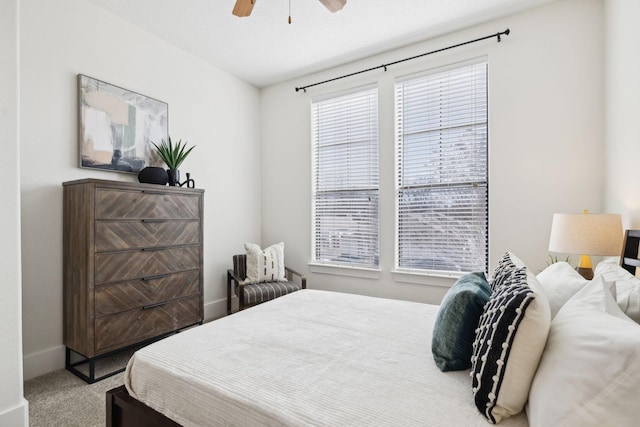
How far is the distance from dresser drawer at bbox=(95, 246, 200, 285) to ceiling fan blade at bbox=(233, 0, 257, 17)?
6.53ft

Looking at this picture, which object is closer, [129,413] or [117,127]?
[129,413]

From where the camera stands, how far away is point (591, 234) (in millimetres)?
2029

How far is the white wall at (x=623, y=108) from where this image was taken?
1.99 metres

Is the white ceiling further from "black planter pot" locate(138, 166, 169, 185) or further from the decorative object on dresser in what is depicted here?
the decorative object on dresser

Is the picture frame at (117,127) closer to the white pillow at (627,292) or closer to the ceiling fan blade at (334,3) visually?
the ceiling fan blade at (334,3)

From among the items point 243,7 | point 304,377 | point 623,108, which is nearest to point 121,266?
point 304,377

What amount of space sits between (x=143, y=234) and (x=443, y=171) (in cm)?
286

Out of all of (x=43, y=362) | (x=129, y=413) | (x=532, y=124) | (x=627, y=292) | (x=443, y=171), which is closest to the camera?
(x=627, y=292)

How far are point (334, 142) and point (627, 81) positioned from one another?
2643 millimetres

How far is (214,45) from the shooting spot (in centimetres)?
341

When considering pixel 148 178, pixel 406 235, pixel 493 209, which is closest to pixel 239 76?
pixel 148 178

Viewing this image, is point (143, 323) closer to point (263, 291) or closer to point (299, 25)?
point (263, 291)

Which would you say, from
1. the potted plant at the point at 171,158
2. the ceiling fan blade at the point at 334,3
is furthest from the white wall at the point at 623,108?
the potted plant at the point at 171,158

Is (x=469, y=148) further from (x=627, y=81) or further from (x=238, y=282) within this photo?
(x=238, y=282)
